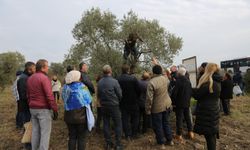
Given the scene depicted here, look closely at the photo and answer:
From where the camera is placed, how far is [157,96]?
8.46 meters

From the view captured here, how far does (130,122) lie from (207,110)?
121 inches

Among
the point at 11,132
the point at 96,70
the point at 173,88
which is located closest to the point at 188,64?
the point at 173,88

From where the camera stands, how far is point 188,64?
36.7 ft

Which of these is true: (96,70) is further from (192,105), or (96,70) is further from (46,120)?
(46,120)

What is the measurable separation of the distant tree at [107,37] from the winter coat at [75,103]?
67.7 ft

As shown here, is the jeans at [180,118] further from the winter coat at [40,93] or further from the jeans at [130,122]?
the winter coat at [40,93]

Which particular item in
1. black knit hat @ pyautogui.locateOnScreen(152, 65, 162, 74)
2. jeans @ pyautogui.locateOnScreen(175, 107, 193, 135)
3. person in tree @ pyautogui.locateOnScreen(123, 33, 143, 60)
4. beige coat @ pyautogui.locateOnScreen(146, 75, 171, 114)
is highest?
person in tree @ pyautogui.locateOnScreen(123, 33, 143, 60)

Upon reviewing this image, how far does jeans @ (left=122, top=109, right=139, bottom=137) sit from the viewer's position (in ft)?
30.4

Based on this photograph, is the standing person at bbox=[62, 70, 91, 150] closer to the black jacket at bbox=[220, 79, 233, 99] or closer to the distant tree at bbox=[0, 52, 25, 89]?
the black jacket at bbox=[220, 79, 233, 99]

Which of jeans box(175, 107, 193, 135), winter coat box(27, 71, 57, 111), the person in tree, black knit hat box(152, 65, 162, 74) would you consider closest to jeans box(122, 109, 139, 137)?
jeans box(175, 107, 193, 135)

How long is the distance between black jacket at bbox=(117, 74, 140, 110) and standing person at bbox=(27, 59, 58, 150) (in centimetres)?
242

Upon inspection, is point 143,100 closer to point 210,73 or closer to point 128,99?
point 128,99

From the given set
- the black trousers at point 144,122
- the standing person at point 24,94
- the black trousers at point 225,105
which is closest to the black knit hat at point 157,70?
the black trousers at point 144,122

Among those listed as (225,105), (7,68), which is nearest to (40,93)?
(225,105)
